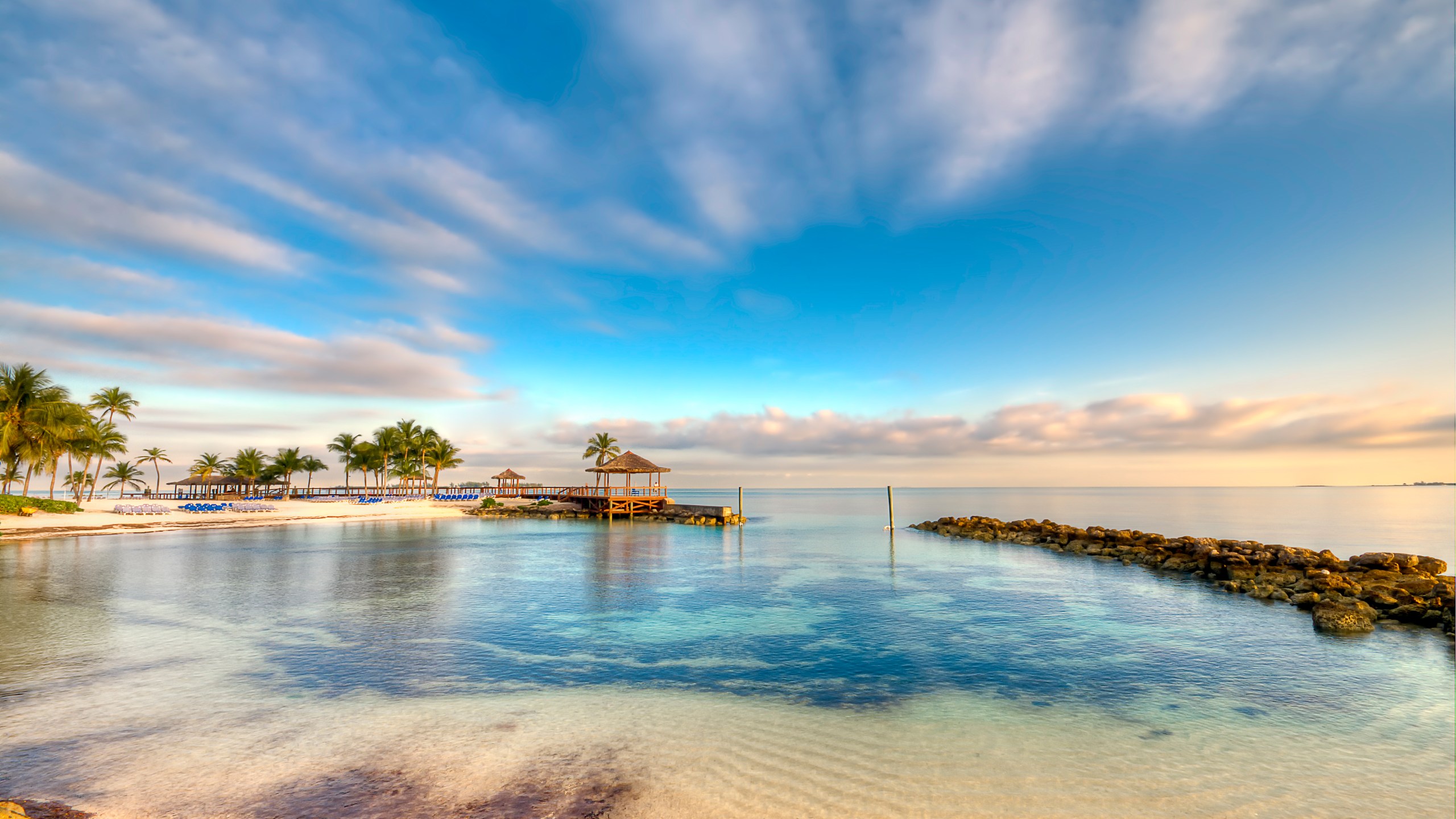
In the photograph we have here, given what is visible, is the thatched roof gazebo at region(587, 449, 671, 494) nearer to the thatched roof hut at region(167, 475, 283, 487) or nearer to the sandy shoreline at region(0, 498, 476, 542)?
the sandy shoreline at region(0, 498, 476, 542)

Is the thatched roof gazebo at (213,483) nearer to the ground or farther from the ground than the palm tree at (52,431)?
nearer to the ground

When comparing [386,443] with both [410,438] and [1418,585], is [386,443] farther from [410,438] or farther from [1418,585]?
[1418,585]

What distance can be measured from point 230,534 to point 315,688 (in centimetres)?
4293

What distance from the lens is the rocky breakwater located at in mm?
16531

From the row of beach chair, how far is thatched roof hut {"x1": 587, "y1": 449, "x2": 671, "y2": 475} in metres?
37.9

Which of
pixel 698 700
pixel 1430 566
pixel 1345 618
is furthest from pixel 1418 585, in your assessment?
pixel 698 700

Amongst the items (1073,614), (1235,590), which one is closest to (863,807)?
(1073,614)

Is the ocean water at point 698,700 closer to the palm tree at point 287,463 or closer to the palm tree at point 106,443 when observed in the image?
the palm tree at point 106,443

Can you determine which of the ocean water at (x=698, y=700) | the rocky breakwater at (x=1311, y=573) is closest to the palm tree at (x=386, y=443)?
the ocean water at (x=698, y=700)

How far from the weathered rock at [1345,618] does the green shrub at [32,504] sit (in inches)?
2723

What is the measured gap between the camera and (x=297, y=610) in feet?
57.7

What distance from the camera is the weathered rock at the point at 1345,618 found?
1590 centimetres

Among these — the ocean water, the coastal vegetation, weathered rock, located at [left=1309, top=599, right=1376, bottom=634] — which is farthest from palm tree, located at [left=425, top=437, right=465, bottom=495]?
weathered rock, located at [left=1309, top=599, right=1376, bottom=634]

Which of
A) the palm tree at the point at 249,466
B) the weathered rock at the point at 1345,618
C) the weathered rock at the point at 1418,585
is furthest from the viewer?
the palm tree at the point at 249,466
